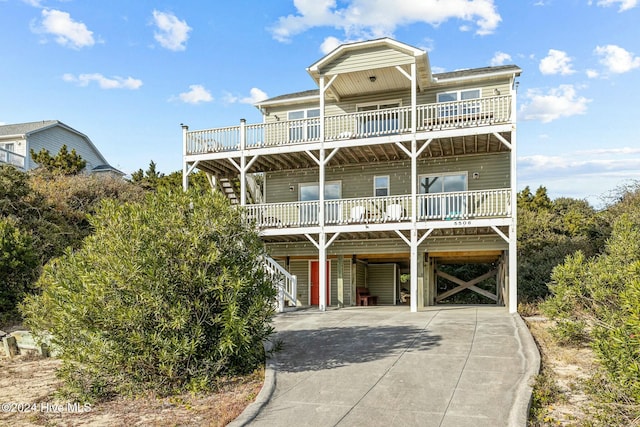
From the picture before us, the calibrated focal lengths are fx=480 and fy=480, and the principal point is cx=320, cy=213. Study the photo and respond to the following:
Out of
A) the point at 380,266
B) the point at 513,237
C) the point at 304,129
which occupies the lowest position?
the point at 380,266

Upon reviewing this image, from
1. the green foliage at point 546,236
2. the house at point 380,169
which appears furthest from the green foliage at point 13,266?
the green foliage at point 546,236

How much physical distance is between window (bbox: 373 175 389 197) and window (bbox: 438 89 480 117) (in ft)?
11.9

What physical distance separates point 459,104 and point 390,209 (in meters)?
4.59

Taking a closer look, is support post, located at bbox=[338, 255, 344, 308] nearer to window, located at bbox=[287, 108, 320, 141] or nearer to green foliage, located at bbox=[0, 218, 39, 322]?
window, located at bbox=[287, 108, 320, 141]

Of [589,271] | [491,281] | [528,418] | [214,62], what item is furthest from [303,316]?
[491,281]

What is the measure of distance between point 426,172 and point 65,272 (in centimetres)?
1482

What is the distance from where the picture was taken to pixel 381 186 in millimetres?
20688

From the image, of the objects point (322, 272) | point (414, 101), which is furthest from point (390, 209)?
point (414, 101)

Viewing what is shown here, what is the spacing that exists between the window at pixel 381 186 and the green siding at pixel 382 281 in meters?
4.02

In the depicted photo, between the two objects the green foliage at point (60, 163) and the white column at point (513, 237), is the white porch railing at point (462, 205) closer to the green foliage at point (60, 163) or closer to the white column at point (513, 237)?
the white column at point (513, 237)

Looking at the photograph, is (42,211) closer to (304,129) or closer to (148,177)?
(148,177)

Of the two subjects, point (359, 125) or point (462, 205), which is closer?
point (462, 205)

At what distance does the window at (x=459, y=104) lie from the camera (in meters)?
17.6

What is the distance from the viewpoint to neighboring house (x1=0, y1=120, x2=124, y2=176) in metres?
34.4
